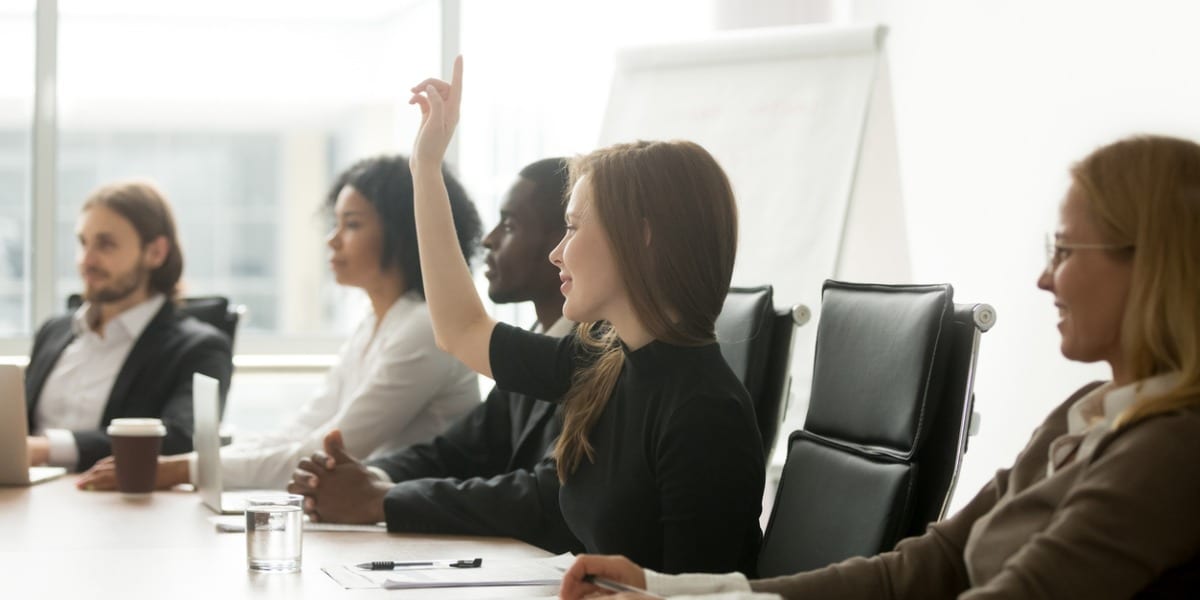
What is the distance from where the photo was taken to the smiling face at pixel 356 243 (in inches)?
125

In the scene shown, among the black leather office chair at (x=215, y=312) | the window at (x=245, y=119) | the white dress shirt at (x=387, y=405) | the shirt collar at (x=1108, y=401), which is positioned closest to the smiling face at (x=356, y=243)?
the white dress shirt at (x=387, y=405)

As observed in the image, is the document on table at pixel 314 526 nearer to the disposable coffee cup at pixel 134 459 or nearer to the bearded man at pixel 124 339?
the disposable coffee cup at pixel 134 459

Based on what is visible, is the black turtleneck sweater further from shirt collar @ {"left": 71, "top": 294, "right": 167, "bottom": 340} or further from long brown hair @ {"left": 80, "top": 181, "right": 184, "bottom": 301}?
long brown hair @ {"left": 80, "top": 181, "right": 184, "bottom": 301}

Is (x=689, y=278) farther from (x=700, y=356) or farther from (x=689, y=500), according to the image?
(x=689, y=500)

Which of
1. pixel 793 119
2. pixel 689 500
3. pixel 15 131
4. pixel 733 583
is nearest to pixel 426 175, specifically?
pixel 689 500

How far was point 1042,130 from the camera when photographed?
10.6 ft

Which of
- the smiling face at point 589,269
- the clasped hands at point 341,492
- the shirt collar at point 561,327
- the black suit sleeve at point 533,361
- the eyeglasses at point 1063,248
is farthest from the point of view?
the shirt collar at point 561,327

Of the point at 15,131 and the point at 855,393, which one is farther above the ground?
the point at 15,131

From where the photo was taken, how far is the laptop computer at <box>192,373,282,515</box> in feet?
7.52

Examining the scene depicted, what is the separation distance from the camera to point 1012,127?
3346 millimetres

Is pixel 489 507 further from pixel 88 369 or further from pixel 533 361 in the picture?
pixel 88 369

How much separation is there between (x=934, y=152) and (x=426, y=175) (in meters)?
2.05

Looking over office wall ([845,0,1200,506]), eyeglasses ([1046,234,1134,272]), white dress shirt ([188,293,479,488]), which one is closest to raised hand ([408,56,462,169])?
white dress shirt ([188,293,479,488])

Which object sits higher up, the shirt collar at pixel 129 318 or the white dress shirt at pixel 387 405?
the shirt collar at pixel 129 318
